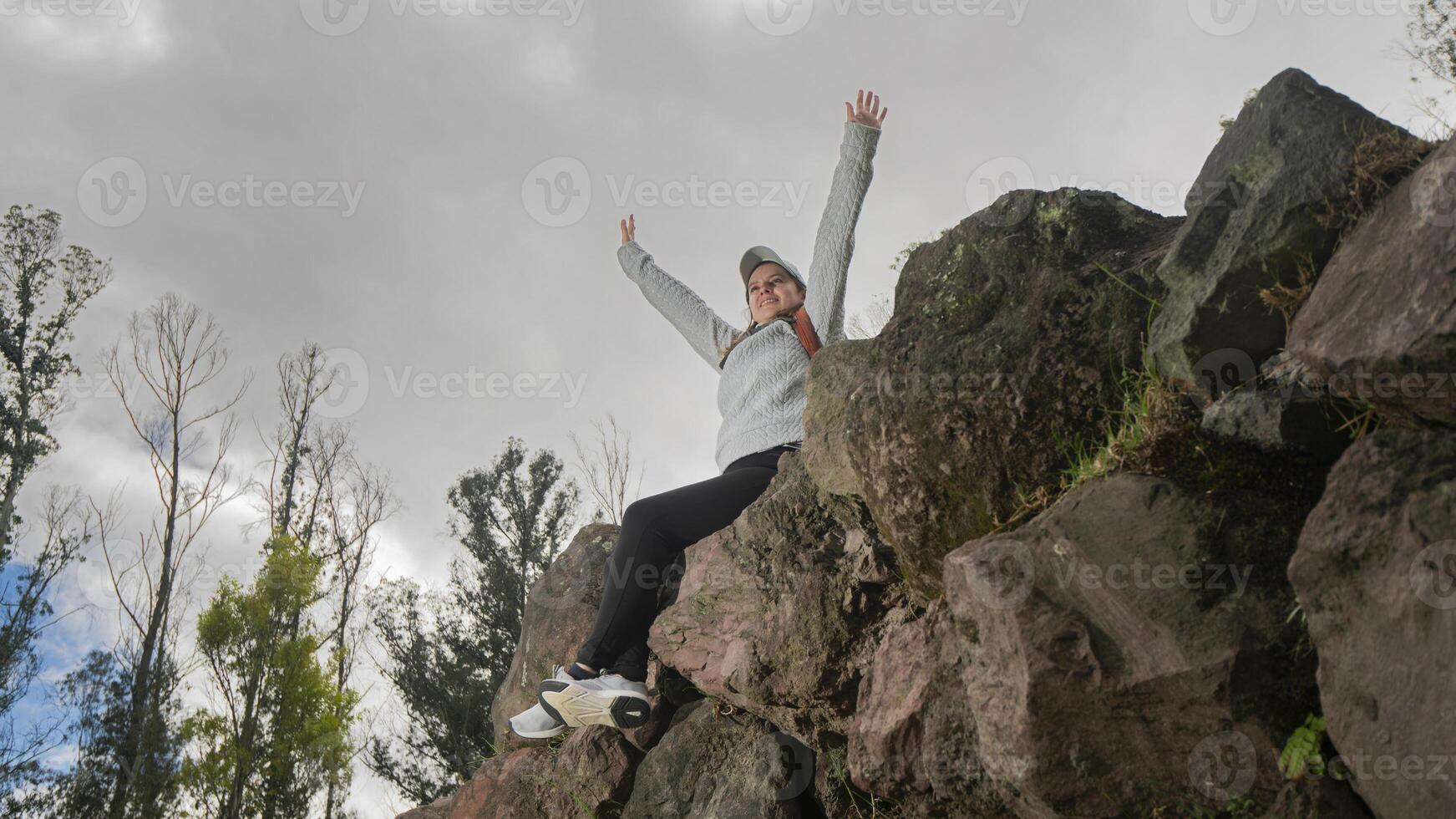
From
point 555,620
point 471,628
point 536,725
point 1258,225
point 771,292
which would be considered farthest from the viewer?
point 471,628

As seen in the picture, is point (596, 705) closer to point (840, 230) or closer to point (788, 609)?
point (788, 609)

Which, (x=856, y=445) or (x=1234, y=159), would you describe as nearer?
(x=1234, y=159)

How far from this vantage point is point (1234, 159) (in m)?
2.55

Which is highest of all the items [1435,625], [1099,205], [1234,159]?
[1099,205]

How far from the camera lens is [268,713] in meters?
15.7

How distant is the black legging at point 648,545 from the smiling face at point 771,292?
962mm

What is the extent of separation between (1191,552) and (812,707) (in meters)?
1.94

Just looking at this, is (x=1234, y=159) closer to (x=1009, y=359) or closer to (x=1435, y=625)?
(x=1009, y=359)

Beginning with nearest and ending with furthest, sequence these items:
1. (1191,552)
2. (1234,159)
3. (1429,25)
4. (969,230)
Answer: (1191,552) < (1234,159) < (969,230) < (1429,25)

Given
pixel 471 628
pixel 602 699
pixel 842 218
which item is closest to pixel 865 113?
pixel 842 218

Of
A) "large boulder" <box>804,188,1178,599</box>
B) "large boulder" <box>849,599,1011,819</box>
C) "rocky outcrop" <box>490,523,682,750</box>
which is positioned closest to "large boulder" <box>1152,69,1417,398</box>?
"large boulder" <box>804,188,1178,599</box>

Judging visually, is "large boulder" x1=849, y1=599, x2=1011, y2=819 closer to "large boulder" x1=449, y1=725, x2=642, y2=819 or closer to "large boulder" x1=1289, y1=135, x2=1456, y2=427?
"large boulder" x1=1289, y1=135, x2=1456, y2=427

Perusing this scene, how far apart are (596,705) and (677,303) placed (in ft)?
8.85

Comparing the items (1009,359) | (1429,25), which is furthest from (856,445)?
(1429,25)
